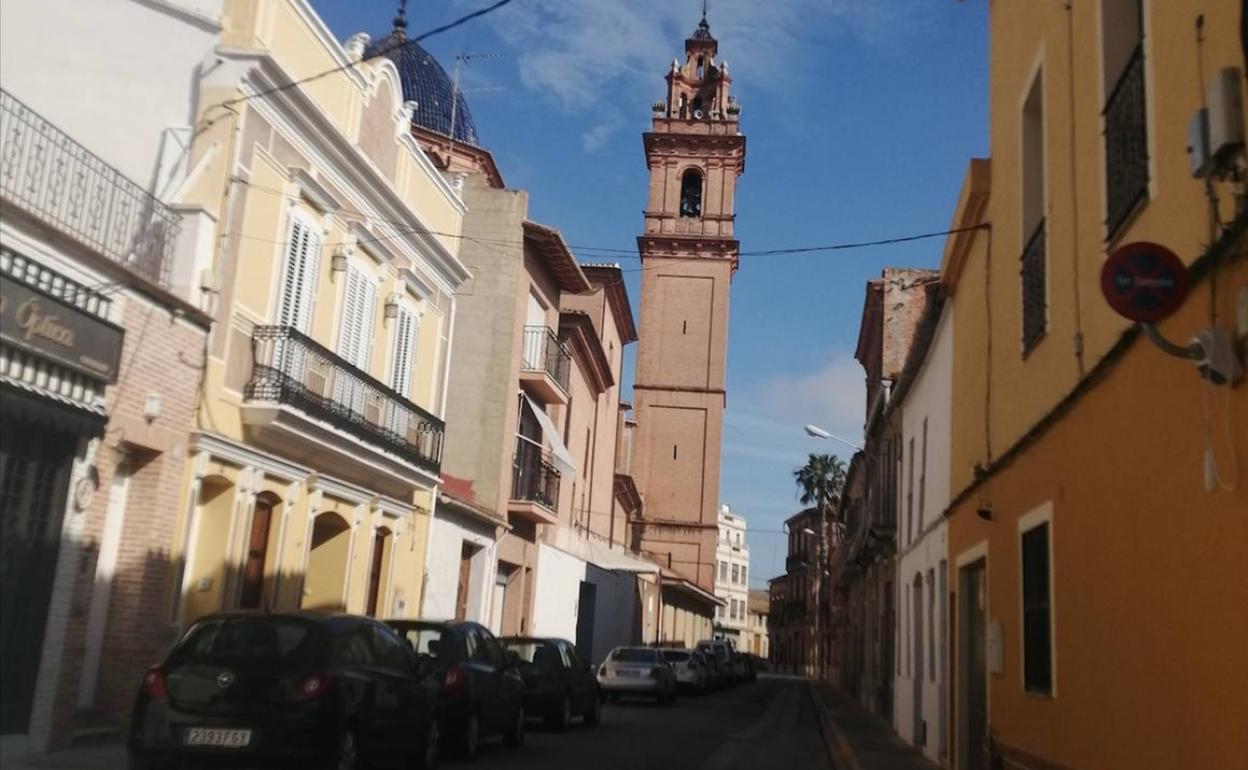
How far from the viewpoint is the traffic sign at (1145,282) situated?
611 cm

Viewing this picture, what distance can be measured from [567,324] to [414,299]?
14.6m

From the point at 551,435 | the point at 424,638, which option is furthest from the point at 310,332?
the point at 551,435

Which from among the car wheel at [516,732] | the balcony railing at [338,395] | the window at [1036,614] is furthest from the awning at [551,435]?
the window at [1036,614]

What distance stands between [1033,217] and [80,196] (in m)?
8.98

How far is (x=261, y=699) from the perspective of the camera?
31.2 feet

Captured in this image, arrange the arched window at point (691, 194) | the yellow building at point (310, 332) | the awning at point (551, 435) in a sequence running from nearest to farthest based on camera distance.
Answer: the yellow building at point (310, 332), the awning at point (551, 435), the arched window at point (691, 194)

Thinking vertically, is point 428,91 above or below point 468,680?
above

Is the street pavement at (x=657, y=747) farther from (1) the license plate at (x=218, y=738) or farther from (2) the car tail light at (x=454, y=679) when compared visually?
(1) the license plate at (x=218, y=738)

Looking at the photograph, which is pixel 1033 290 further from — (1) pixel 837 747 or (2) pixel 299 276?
(1) pixel 837 747

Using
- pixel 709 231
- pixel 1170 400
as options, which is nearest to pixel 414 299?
pixel 1170 400

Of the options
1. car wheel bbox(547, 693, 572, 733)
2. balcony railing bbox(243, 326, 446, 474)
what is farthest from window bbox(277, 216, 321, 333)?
car wheel bbox(547, 693, 572, 733)

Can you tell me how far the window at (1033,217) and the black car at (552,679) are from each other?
31.7ft

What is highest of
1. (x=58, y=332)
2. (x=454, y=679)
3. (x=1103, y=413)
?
(x=58, y=332)

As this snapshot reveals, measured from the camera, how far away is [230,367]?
14.7 meters
